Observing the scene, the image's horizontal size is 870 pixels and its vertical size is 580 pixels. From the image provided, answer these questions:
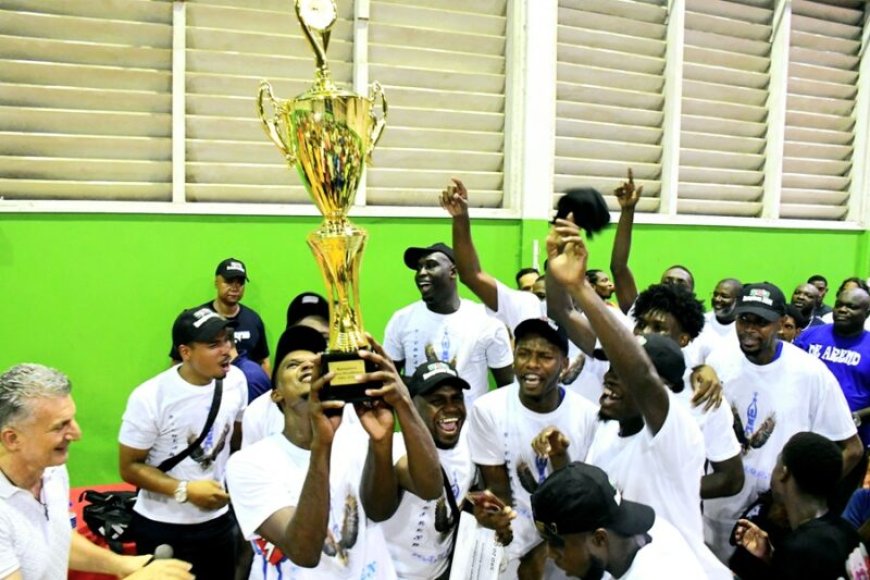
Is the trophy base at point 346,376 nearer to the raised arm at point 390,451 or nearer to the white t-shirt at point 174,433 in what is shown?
the raised arm at point 390,451

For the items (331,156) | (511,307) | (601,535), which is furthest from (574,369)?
(331,156)

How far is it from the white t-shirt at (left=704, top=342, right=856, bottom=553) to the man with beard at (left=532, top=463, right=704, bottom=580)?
63.8 inches

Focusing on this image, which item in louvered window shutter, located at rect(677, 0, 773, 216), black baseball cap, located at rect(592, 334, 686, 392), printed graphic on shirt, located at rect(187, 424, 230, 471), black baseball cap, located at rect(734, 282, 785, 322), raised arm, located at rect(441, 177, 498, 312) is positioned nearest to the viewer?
black baseball cap, located at rect(592, 334, 686, 392)

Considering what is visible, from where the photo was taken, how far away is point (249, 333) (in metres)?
5.71

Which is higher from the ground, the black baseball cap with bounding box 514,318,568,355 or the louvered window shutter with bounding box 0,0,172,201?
the louvered window shutter with bounding box 0,0,172,201

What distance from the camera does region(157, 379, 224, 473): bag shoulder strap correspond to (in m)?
3.34

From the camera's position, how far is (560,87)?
7.37 m

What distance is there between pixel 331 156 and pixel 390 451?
40.0 inches

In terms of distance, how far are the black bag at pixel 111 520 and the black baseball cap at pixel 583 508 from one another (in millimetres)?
2333

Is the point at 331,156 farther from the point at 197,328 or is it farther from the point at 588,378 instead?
the point at 588,378

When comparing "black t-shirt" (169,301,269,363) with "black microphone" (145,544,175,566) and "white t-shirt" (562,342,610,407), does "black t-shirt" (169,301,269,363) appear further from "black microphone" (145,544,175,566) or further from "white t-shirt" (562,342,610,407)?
"white t-shirt" (562,342,610,407)

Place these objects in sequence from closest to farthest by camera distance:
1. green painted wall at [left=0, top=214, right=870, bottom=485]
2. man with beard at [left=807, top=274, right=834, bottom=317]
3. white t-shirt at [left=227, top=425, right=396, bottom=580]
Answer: white t-shirt at [left=227, top=425, right=396, bottom=580], green painted wall at [left=0, top=214, right=870, bottom=485], man with beard at [left=807, top=274, right=834, bottom=317]

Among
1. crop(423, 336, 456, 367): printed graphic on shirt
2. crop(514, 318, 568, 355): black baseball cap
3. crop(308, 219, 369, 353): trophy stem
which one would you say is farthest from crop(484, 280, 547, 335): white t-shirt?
crop(308, 219, 369, 353): trophy stem

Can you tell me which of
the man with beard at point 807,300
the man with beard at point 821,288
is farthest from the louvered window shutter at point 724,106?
the man with beard at point 807,300
